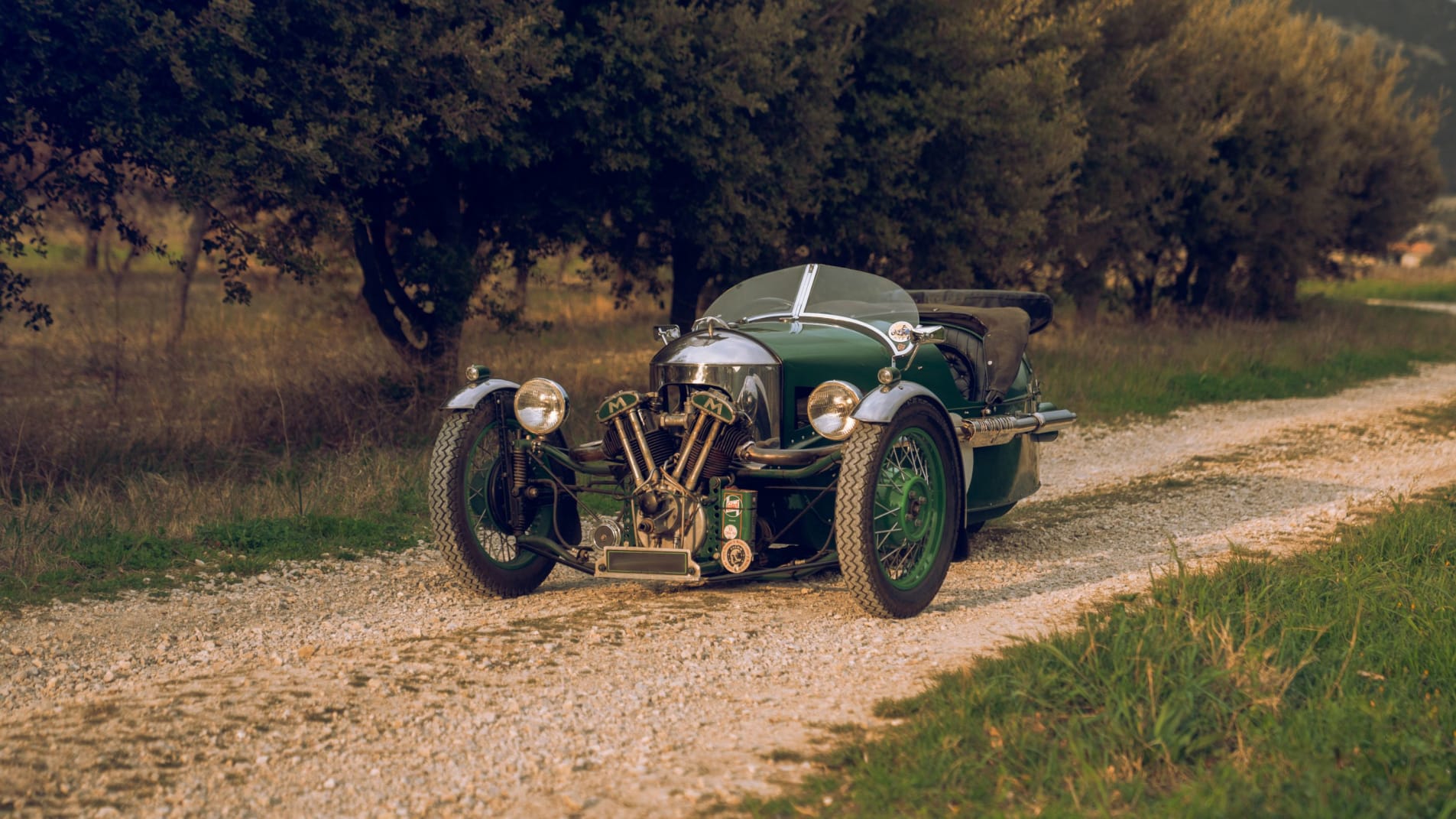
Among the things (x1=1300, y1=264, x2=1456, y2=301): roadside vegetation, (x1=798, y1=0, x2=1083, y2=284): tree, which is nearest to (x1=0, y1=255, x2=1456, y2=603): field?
(x1=798, y1=0, x2=1083, y2=284): tree

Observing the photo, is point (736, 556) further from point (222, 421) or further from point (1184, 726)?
point (222, 421)

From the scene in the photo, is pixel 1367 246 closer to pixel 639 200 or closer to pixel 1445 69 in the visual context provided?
pixel 639 200

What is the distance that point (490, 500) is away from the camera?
6477mm

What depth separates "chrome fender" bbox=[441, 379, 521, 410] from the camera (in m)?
6.39

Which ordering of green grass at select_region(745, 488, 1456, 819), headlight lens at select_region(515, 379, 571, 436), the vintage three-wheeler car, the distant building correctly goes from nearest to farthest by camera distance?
1. green grass at select_region(745, 488, 1456, 819)
2. the vintage three-wheeler car
3. headlight lens at select_region(515, 379, 571, 436)
4. the distant building

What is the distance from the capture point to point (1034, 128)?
15688mm

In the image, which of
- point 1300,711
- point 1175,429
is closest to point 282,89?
point 1300,711

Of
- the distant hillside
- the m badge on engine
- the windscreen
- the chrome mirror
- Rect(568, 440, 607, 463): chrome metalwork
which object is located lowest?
the m badge on engine

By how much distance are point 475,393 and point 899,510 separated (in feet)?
7.30

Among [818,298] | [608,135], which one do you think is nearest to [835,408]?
[818,298]

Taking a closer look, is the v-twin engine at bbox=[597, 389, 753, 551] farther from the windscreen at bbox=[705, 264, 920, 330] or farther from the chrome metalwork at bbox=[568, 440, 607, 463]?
the windscreen at bbox=[705, 264, 920, 330]

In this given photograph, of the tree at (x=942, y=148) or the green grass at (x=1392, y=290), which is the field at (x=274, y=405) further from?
the green grass at (x=1392, y=290)

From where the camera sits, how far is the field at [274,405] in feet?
24.4

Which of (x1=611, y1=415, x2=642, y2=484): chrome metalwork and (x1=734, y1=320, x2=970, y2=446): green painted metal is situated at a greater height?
(x1=734, y1=320, x2=970, y2=446): green painted metal
